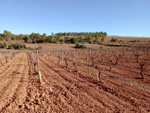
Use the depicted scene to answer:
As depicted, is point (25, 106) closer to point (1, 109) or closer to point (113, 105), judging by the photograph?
point (1, 109)

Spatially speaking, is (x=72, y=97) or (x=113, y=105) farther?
(x=72, y=97)

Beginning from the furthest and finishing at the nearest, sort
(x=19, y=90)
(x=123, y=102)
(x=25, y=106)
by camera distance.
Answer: (x=19, y=90), (x=123, y=102), (x=25, y=106)

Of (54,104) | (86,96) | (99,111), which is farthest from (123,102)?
(54,104)

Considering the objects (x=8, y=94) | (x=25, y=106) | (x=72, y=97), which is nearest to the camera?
(x=25, y=106)

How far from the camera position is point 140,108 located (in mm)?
4305

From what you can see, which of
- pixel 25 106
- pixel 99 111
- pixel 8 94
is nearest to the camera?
pixel 99 111

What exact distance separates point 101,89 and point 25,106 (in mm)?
4425

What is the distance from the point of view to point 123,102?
473cm

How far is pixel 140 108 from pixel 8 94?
277 inches

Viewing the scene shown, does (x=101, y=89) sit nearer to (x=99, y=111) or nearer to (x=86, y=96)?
(x=86, y=96)

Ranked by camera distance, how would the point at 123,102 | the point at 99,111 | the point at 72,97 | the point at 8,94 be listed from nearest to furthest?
the point at 99,111, the point at 123,102, the point at 72,97, the point at 8,94

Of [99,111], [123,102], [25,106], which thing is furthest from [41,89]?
[123,102]

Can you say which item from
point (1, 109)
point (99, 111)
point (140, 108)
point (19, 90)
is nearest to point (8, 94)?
point (19, 90)

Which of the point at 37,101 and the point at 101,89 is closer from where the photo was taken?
the point at 37,101
